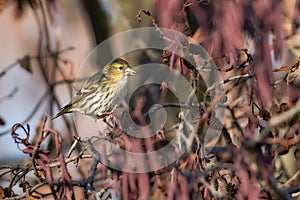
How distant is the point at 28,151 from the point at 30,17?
17.6 feet

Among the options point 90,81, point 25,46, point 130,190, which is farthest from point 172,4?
point 25,46

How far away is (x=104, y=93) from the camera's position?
4188mm

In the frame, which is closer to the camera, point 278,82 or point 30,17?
point 278,82

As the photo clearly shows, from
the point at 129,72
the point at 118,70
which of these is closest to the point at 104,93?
the point at 118,70

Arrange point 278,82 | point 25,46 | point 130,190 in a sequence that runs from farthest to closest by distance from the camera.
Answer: point 25,46 → point 278,82 → point 130,190

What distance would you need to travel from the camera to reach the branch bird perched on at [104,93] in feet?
13.3

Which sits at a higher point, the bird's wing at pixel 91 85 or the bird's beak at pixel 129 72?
the bird's wing at pixel 91 85

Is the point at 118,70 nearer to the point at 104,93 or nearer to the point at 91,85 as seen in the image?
the point at 104,93

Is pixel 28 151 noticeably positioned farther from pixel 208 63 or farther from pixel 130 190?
pixel 208 63

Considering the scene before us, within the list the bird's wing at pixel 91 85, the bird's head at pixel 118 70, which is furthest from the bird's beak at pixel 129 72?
the bird's wing at pixel 91 85

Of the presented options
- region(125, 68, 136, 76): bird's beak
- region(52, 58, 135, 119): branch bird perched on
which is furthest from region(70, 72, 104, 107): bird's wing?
region(125, 68, 136, 76): bird's beak

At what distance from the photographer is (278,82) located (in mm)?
2375

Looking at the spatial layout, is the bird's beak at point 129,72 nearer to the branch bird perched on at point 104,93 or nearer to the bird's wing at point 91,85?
the branch bird perched on at point 104,93

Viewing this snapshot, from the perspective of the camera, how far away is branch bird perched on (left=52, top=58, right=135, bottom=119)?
405 cm
